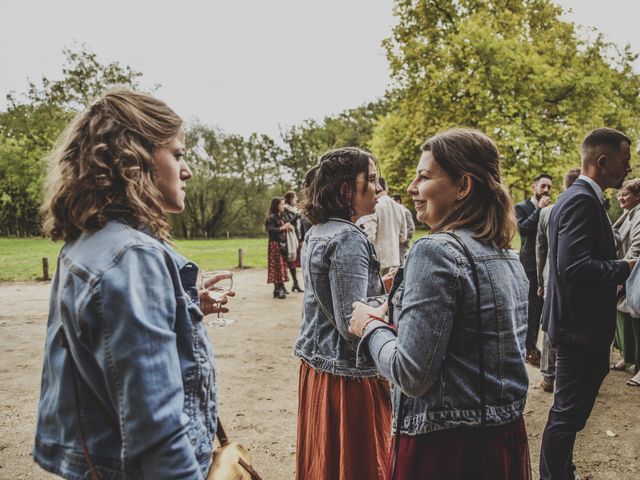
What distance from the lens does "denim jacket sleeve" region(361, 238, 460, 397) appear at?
1.50m

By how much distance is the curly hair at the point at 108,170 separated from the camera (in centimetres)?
125

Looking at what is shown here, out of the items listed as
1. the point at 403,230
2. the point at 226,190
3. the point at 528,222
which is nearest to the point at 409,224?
the point at 403,230

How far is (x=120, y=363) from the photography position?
3.69ft

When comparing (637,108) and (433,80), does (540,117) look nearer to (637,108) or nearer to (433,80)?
(433,80)

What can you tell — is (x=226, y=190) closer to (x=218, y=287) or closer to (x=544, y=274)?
(x=544, y=274)

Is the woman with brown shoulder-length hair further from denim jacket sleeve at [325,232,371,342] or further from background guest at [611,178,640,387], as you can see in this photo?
background guest at [611,178,640,387]

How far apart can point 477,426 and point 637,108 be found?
22.1 metres

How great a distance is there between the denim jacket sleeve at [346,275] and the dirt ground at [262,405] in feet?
6.21

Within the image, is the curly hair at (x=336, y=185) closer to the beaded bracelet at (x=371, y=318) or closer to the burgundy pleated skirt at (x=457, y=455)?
the beaded bracelet at (x=371, y=318)

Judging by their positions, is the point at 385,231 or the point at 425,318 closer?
the point at 425,318

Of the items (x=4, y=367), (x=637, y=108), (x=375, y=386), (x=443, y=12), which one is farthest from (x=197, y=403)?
(x=637, y=108)

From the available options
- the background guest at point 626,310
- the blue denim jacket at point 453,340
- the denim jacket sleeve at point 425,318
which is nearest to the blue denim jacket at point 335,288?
the blue denim jacket at point 453,340

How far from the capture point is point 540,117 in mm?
16047

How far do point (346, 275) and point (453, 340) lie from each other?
0.76m
